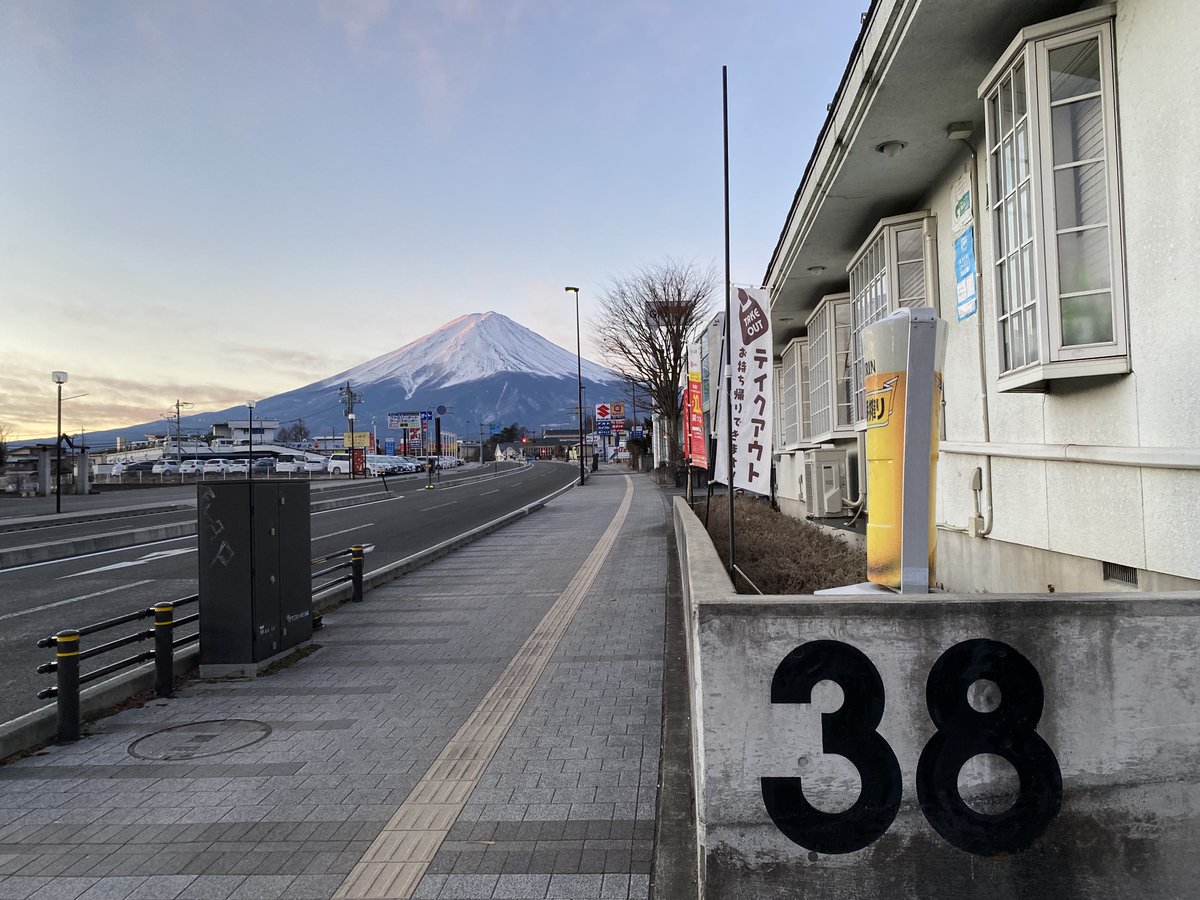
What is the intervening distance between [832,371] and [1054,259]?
26.7 feet

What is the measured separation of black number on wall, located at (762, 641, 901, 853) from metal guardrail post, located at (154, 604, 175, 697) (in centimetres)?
542

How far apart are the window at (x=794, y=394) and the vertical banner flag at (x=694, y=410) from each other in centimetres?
199

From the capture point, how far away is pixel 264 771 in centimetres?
501

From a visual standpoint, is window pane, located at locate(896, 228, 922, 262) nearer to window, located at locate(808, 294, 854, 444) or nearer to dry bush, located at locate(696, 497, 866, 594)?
window, located at locate(808, 294, 854, 444)

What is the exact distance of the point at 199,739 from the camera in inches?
223

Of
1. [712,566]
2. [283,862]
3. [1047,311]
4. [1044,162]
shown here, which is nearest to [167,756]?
[283,862]

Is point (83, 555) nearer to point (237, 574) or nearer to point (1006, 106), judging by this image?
point (237, 574)

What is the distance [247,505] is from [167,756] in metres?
2.41

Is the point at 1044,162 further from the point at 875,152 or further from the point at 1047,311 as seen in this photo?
the point at 875,152

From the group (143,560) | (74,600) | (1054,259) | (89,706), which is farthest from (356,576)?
(1054,259)

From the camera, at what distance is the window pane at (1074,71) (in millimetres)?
5074

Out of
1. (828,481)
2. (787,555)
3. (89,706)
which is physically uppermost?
(828,481)

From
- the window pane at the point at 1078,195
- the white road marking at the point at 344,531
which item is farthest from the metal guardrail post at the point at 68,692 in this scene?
the white road marking at the point at 344,531

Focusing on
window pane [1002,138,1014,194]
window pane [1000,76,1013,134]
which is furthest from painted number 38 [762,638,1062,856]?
Result: window pane [1000,76,1013,134]
